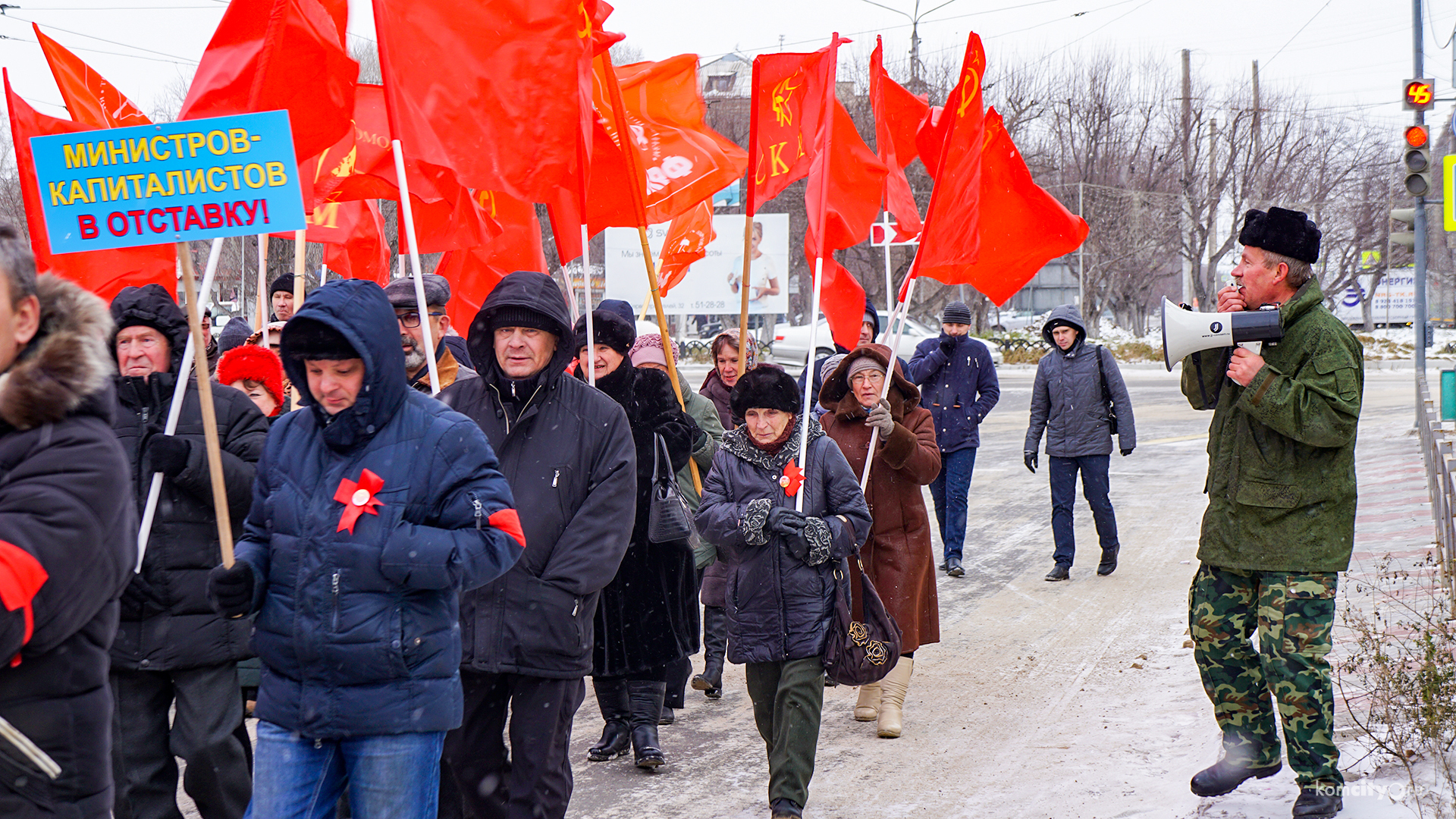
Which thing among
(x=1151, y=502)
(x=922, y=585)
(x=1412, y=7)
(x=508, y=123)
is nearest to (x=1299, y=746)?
(x=922, y=585)

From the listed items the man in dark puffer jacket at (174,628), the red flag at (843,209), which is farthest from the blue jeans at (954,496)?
the man in dark puffer jacket at (174,628)

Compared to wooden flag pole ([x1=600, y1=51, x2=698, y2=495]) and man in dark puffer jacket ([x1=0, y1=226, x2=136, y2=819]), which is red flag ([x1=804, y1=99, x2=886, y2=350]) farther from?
man in dark puffer jacket ([x1=0, y1=226, x2=136, y2=819])

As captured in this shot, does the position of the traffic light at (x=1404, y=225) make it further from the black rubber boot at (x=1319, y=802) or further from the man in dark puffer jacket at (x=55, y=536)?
the man in dark puffer jacket at (x=55, y=536)

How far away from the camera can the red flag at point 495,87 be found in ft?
17.6

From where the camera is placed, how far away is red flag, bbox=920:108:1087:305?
659 centimetres

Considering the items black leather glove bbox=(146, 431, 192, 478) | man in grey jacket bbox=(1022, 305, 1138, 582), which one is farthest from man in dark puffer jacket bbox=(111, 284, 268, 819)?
man in grey jacket bbox=(1022, 305, 1138, 582)

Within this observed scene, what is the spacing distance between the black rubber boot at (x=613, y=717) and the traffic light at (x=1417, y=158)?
1125 centimetres

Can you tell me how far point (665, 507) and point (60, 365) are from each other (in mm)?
2781

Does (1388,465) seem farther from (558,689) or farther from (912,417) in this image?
(558,689)

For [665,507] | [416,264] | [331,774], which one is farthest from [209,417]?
[665,507]

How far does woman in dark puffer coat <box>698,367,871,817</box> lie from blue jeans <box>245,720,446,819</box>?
1.67 m

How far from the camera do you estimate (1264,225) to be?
4.48m

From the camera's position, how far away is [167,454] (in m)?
3.77

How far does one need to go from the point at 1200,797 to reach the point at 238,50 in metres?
4.29
